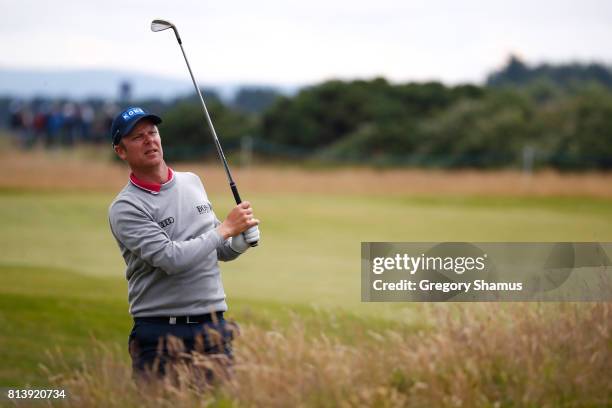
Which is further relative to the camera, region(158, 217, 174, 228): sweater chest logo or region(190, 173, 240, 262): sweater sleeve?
region(190, 173, 240, 262): sweater sleeve

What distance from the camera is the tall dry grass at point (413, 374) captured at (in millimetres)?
4047

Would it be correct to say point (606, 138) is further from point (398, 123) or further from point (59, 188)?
point (59, 188)

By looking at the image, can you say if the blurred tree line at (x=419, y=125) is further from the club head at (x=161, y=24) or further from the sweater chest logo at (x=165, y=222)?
the sweater chest logo at (x=165, y=222)

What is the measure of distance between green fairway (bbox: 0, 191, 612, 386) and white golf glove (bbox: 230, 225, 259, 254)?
1.07m

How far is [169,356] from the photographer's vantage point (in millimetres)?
4637

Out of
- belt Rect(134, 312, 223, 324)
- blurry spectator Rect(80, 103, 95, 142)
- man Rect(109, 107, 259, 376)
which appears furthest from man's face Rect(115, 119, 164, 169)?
blurry spectator Rect(80, 103, 95, 142)

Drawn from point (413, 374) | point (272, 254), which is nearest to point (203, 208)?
point (413, 374)

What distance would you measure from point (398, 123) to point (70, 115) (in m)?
17.3

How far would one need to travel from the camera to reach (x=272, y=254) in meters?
14.4

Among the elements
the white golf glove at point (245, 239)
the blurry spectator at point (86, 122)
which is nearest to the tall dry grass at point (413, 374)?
the white golf glove at point (245, 239)

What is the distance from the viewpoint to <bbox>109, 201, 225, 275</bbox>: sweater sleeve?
4.49m

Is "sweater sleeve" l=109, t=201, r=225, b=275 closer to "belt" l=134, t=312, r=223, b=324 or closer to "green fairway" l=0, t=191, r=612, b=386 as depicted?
"belt" l=134, t=312, r=223, b=324

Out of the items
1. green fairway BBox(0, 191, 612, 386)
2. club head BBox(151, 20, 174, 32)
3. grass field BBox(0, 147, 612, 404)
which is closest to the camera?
club head BBox(151, 20, 174, 32)

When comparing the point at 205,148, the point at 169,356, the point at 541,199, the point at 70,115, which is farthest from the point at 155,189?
the point at 70,115
